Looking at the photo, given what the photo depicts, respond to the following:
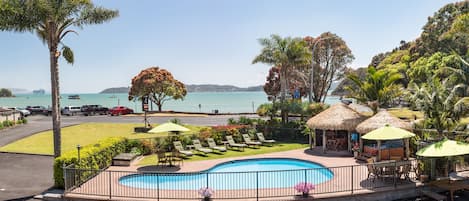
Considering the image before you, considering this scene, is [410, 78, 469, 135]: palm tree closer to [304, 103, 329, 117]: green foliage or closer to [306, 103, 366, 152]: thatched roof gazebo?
[306, 103, 366, 152]: thatched roof gazebo

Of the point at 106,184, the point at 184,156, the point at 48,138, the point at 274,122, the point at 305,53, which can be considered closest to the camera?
the point at 106,184

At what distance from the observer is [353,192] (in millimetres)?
14859

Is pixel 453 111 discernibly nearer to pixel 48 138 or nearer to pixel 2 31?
pixel 2 31

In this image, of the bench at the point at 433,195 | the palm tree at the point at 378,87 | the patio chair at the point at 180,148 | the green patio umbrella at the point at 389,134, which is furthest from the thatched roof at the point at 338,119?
the patio chair at the point at 180,148

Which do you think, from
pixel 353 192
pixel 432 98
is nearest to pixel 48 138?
pixel 353 192

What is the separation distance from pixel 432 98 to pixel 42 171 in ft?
67.8

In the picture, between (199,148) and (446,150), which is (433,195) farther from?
(199,148)

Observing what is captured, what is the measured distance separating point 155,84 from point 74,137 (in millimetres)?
23660

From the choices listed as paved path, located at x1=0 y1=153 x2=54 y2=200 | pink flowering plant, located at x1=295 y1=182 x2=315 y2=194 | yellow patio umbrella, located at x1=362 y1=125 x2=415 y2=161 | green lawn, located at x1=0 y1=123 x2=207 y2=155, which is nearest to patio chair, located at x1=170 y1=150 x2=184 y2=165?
paved path, located at x1=0 y1=153 x2=54 y2=200

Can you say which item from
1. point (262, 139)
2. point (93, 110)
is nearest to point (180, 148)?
point (262, 139)

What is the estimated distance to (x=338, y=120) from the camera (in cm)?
2400

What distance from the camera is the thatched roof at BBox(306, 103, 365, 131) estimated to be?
23609 mm

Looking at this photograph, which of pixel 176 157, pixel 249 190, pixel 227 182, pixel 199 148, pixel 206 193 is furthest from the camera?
pixel 199 148

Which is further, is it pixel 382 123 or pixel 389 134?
pixel 382 123
